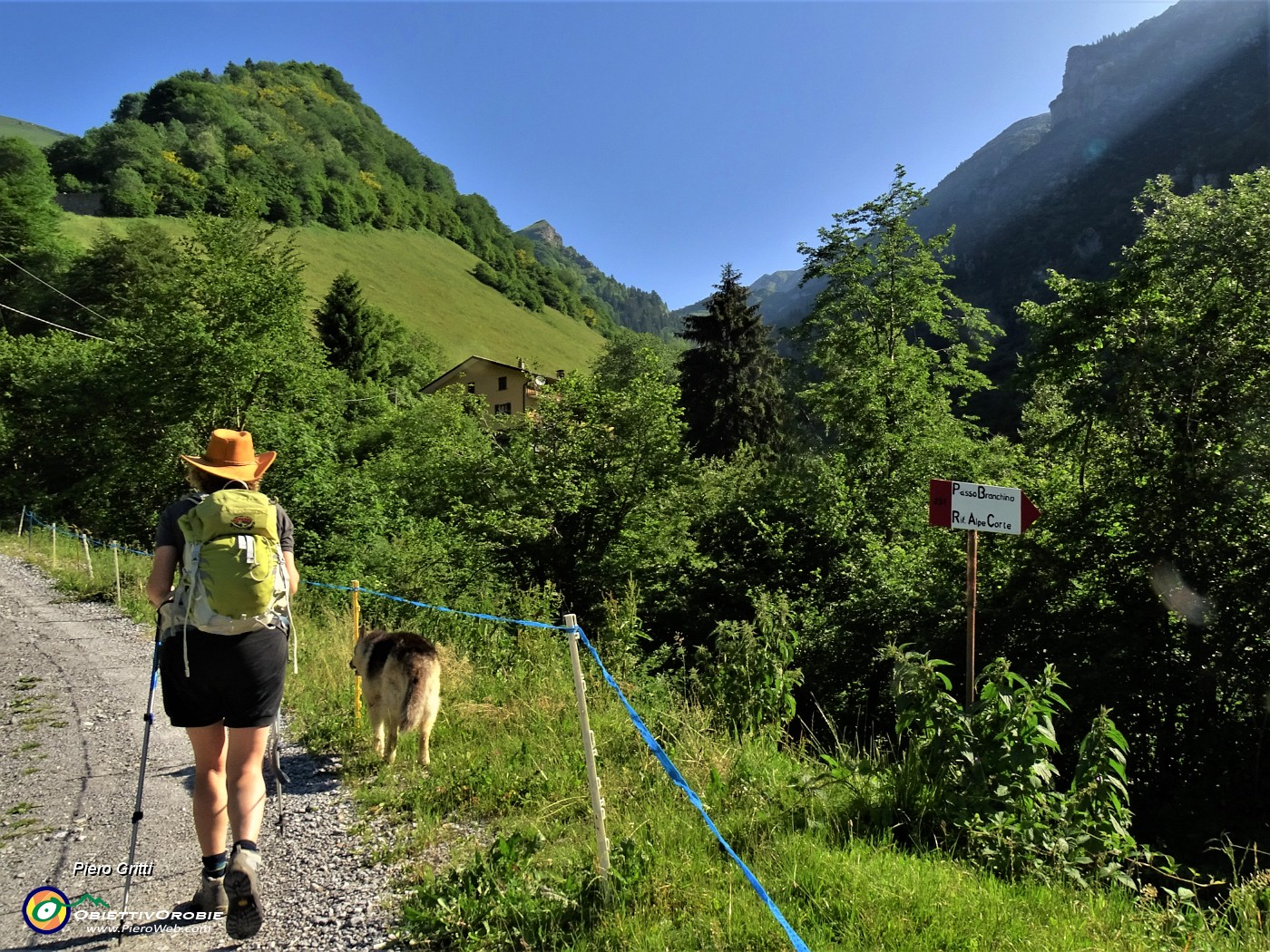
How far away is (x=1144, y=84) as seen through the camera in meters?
141

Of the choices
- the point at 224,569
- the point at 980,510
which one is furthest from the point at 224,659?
the point at 980,510

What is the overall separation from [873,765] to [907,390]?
1319 cm

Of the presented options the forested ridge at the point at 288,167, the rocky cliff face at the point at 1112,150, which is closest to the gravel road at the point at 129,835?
the forested ridge at the point at 288,167

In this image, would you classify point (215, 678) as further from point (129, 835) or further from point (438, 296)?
point (438, 296)

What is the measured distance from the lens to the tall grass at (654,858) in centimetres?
271

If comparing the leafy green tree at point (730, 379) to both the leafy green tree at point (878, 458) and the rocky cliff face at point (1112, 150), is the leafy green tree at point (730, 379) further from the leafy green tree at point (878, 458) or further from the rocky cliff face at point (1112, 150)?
the rocky cliff face at point (1112, 150)

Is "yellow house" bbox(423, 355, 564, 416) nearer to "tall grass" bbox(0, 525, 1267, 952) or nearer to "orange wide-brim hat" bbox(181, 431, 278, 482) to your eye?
"tall grass" bbox(0, 525, 1267, 952)

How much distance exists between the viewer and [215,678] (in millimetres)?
2887

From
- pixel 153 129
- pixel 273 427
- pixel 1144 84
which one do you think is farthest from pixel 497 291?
pixel 1144 84

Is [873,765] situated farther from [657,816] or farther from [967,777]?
[657,816]

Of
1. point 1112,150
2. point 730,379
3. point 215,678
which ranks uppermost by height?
point 1112,150

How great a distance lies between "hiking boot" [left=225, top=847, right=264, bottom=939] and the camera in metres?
2.76

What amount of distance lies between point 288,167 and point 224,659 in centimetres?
11516

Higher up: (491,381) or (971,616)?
(491,381)
